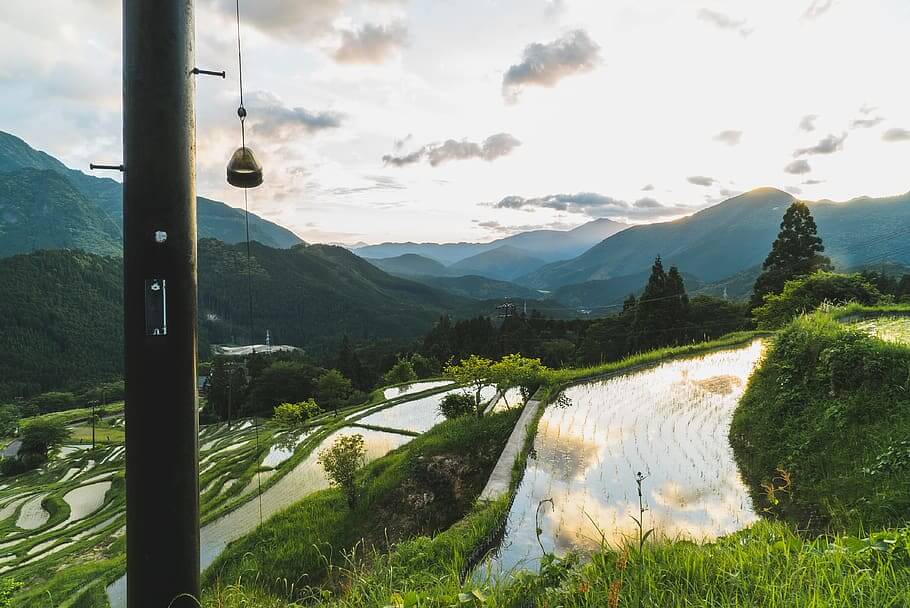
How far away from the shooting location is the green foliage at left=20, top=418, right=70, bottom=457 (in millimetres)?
48406

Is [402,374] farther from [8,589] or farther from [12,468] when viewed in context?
[12,468]

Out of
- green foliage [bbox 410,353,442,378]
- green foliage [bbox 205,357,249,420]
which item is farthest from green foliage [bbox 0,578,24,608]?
green foliage [bbox 205,357,249,420]

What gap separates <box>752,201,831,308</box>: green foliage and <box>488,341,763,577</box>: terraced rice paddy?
25235 mm

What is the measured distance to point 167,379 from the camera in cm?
221

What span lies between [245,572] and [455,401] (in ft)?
19.8

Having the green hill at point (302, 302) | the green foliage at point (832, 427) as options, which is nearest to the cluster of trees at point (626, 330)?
the green foliage at point (832, 427)

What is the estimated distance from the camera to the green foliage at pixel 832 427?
4.25 metres

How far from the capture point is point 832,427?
212 inches

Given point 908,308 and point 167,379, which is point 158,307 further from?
point 908,308

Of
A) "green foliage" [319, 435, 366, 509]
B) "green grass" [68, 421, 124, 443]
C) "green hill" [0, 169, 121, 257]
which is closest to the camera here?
"green foliage" [319, 435, 366, 509]

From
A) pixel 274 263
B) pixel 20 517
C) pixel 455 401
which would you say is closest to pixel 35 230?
pixel 274 263

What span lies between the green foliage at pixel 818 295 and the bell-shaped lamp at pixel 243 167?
16181mm

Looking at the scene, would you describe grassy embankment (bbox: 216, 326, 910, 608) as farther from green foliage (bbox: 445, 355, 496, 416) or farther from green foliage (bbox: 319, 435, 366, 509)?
green foliage (bbox: 445, 355, 496, 416)

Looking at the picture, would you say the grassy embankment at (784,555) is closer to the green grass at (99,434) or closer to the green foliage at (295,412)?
the green foliage at (295,412)
